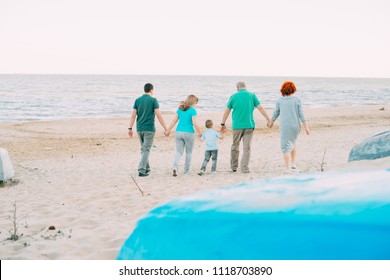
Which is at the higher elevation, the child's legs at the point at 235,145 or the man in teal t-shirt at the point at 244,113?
the man in teal t-shirt at the point at 244,113

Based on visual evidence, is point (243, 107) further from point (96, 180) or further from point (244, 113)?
point (96, 180)

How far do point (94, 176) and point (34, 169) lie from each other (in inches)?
66.0

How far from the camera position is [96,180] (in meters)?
8.48

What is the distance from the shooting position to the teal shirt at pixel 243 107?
8438 mm

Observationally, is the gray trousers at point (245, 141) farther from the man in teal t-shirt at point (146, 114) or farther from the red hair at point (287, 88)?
the man in teal t-shirt at point (146, 114)

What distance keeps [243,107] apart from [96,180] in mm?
3136

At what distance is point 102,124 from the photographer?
854 inches

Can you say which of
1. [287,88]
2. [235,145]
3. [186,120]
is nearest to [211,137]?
[235,145]

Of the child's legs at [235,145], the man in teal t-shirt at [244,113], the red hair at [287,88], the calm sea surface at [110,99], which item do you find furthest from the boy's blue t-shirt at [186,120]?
the calm sea surface at [110,99]

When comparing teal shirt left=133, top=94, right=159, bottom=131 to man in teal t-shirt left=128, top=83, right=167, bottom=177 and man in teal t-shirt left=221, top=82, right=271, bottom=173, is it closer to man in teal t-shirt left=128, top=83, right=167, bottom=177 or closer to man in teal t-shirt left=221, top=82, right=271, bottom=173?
man in teal t-shirt left=128, top=83, right=167, bottom=177

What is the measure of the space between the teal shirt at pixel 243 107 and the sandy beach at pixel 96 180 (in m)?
0.98

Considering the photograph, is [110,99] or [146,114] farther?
[110,99]

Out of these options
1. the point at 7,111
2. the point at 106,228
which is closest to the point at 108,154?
the point at 106,228

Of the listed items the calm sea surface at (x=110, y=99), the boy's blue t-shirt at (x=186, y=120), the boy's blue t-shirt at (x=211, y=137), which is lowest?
the calm sea surface at (x=110, y=99)
